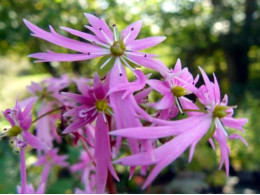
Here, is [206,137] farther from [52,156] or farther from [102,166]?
[52,156]

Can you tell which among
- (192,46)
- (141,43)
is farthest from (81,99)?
(192,46)

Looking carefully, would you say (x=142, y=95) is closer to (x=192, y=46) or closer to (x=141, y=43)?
(x=141, y=43)

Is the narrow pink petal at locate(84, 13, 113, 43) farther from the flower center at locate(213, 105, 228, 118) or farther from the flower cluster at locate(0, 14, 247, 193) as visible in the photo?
the flower center at locate(213, 105, 228, 118)

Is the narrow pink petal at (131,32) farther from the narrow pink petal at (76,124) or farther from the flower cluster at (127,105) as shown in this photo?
the narrow pink petal at (76,124)

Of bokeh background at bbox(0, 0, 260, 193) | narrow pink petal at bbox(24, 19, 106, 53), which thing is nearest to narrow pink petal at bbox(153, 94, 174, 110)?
narrow pink petal at bbox(24, 19, 106, 53)

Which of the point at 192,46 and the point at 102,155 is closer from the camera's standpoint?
the point at 102,155

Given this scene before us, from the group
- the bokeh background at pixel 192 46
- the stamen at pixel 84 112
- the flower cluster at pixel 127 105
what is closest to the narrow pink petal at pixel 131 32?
the flower cluster at pixel 127 105
